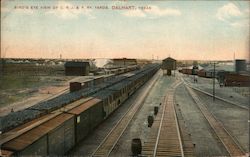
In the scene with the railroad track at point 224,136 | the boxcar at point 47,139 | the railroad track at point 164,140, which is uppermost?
the boxcar at point 47,139

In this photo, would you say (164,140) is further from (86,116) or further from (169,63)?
(169,63)

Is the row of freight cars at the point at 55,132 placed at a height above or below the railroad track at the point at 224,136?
above

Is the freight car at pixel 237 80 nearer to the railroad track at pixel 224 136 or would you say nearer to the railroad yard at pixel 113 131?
the railroad yard at pixel 113 131

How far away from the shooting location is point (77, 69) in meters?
94.4

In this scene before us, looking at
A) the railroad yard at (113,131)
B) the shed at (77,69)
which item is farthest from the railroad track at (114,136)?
the shed at (77,69)

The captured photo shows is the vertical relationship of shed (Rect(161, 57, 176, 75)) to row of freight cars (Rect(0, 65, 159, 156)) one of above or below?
above

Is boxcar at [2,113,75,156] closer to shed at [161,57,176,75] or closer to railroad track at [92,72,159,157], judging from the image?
railroad track at [92,72,159,157]

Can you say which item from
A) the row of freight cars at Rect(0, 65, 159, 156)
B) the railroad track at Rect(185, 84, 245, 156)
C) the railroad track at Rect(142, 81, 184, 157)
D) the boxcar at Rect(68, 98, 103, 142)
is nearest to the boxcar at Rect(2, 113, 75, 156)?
the row of freight cars at Rect(0, 65, 159, 156)

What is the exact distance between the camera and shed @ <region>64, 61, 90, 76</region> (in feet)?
307

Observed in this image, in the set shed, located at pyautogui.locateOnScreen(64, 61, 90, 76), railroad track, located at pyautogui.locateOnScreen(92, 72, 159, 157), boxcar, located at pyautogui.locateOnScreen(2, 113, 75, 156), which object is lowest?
railroad track, located at pyautogui.locateOnScreen(92, 72, 159, 157)

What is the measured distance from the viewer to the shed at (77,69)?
93438 mm

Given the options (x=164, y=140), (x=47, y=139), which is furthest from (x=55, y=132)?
(x=164, y=140)

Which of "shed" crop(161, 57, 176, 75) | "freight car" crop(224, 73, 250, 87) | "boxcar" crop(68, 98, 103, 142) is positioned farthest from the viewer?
"shed" crop(161, 57, 176, 75)

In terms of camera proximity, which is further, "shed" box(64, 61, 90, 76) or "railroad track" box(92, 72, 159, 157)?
"shed" box(64, 61, 90, 76)
